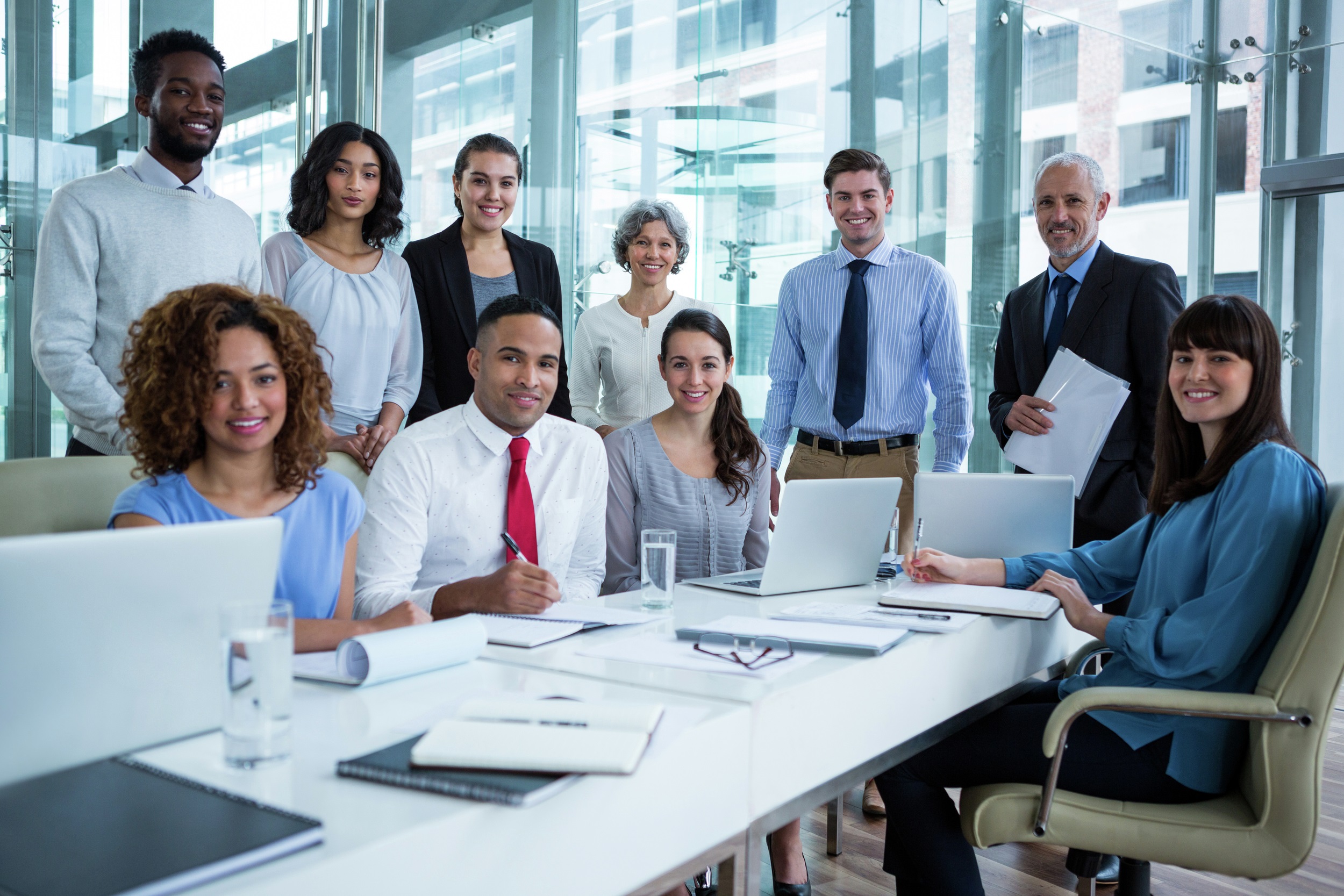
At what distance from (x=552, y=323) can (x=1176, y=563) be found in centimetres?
137

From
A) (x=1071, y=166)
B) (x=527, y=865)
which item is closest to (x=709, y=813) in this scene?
(x=527, y=865)

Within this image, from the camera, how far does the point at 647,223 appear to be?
3.37 meters

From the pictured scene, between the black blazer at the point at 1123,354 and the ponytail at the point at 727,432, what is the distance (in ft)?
2.92

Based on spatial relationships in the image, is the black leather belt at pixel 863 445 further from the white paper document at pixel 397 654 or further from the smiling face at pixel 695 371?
the white paper document at pixel 397 654

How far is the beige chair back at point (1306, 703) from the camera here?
1.59 meters

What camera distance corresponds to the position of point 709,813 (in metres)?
1.16

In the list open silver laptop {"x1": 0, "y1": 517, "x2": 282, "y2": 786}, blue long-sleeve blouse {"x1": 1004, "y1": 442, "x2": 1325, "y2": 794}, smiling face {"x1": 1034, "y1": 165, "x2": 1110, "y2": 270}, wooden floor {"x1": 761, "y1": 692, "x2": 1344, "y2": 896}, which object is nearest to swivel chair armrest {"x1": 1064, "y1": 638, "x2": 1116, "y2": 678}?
blue long-sleeve blouse {"x1": 1004, "y1": 442, "x2": 1325, "y2": 794}

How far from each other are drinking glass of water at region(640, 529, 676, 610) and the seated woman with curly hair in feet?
1.74

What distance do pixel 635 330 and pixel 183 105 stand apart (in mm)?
1413

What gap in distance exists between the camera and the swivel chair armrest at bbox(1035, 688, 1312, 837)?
1.60 meters

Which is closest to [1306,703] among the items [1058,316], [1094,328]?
→ [1094,328]

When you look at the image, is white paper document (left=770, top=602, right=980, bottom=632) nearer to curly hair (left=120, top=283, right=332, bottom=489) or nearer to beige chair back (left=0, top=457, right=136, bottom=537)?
curly hair (left=120, top=283, right=332, bottom=489)

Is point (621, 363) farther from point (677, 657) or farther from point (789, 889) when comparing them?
point (677, 657)

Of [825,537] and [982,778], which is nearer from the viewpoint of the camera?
[982,778]
